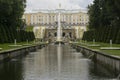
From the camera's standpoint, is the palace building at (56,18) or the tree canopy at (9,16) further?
the palace building at (56,18)

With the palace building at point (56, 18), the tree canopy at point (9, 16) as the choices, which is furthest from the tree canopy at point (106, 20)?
the palace building at point (56, 18)

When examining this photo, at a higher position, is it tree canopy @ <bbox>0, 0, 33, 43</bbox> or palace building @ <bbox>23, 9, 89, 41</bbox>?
palace building @ <bbox>23, 9, 89, 41</bbox>

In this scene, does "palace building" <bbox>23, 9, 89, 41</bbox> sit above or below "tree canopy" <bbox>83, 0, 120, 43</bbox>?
above

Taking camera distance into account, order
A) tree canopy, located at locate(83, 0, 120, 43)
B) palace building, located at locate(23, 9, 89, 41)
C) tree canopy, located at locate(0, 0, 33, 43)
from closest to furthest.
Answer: tree canopy, located at locate(83, 0, 120, 43)
tree canopy, located at locate(0, 0, 33, 43)
palace building, located at locate(23, 9, 89, 41)

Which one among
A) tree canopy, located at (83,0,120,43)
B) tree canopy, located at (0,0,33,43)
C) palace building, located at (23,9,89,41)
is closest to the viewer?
tree canopy, located at (83,0,120,43)

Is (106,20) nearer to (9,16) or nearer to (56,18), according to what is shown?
(9,16)

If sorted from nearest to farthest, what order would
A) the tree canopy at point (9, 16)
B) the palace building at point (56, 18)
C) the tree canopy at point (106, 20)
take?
1. the tree canopy at point (106, 20)
2. the tree canopy at point (9, 16)
3. the palace building at point (56, 18)

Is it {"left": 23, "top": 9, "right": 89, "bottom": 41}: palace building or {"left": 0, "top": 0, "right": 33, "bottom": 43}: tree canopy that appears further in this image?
{"left": 23, "top": 9, "right": 89, "bottom": 41}: palace building

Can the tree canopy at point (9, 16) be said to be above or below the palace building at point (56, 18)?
below

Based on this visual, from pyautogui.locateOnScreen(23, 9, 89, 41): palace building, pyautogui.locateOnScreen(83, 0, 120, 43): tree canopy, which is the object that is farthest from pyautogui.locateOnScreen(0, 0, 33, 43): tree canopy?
pyautogui.locateOnScreen(23, 9, 89, 41): palace building

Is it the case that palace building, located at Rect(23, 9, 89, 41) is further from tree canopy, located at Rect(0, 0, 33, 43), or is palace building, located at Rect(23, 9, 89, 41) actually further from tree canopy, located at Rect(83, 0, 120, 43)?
tree canopy, located at Rect(0, 0, 33, 43)

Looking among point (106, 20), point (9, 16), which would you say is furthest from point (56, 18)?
point (9, 16)

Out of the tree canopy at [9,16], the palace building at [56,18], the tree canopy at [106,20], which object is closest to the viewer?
the tree canopy at [106,20]

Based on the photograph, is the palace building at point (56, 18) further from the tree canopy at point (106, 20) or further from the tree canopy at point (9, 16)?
the tree canopy at point (9, 16)
